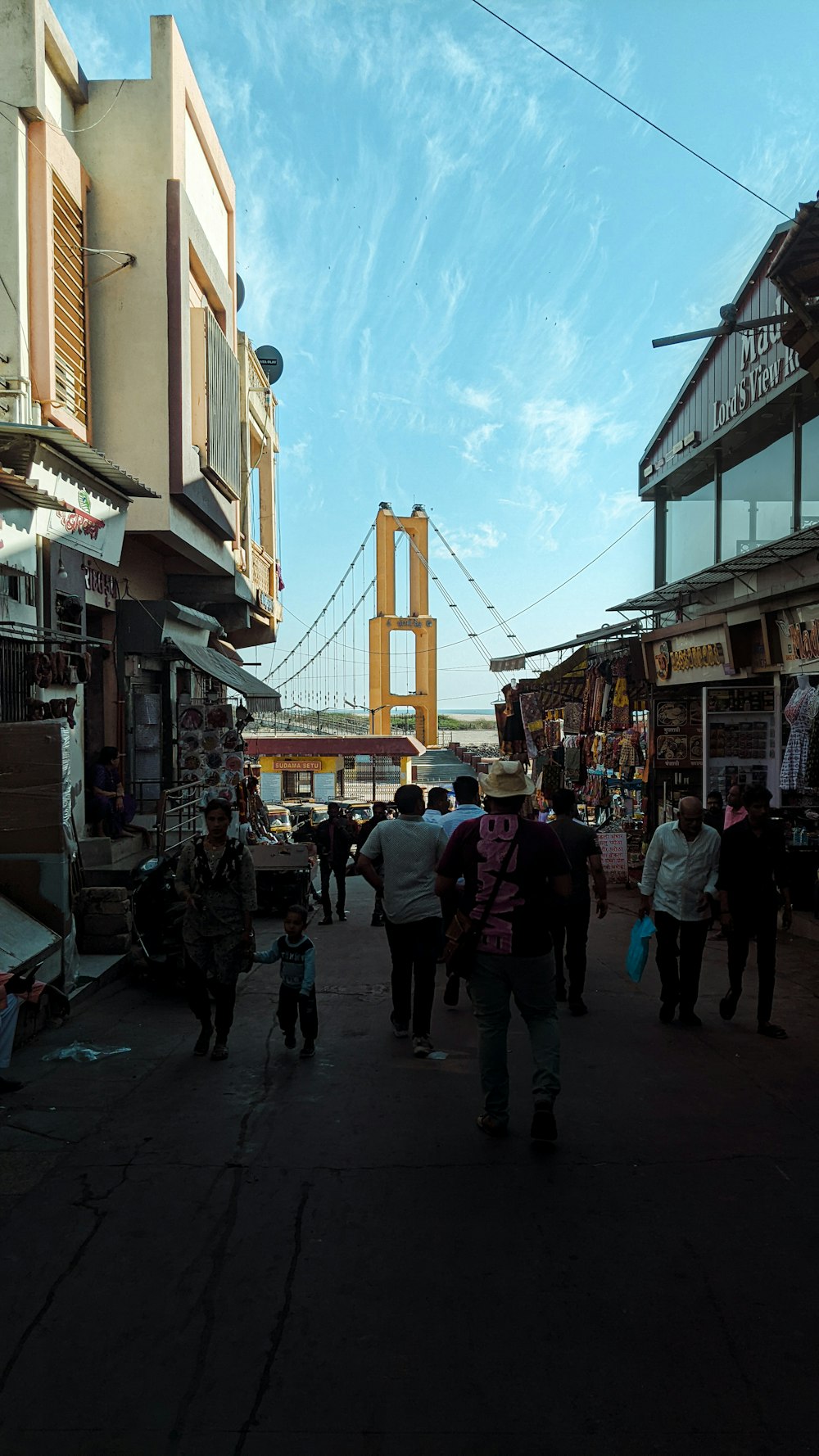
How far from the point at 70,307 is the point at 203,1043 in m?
8.39

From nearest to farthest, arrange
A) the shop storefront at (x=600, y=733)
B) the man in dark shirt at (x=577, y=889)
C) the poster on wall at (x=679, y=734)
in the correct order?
the man in dark shirt at (x=577, y=889)
the poster on wall at (x=679, y=734)
the shop storefront at (x=600, y=733)

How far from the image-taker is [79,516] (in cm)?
828

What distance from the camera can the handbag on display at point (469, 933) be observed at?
163 inches

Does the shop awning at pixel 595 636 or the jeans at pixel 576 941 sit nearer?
the jeans at pixel 576 941

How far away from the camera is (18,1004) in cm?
522

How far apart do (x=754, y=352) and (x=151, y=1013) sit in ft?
33.0

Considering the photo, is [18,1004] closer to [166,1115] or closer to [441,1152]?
[166,1115]

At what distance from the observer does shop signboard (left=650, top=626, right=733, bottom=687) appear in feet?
36.1

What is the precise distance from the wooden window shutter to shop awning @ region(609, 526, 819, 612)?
6.97 meters

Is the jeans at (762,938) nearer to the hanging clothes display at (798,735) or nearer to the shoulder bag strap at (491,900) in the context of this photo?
the shoulder bag strap at (491,900)

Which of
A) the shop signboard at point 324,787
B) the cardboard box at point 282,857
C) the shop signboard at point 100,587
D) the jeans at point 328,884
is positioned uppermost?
the shop signboard at point 100,587

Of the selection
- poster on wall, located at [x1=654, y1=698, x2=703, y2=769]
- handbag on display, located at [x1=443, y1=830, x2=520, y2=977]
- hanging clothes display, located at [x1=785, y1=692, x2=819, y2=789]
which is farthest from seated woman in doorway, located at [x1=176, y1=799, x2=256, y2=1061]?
poster on wall, located at [x1=654, y1=698, x2=703, y2=769]

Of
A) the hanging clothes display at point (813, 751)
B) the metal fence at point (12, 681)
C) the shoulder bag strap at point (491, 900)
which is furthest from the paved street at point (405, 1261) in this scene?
the hanging clothes display at point (813, 751)

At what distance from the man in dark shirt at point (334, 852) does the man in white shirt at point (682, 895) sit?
5.50 meters
